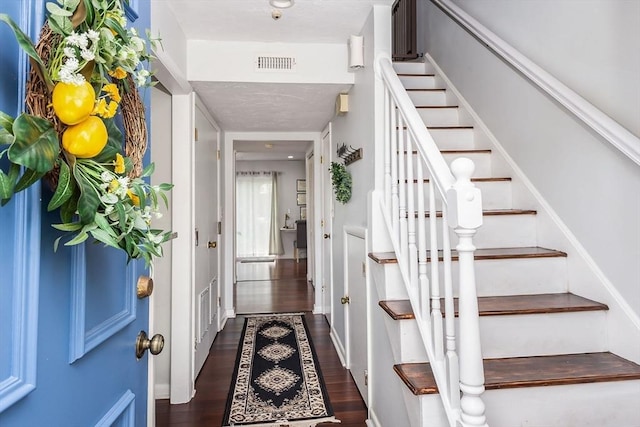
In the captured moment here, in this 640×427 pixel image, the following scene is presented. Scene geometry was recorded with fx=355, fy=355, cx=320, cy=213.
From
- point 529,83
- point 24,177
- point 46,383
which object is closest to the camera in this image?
point 24,177

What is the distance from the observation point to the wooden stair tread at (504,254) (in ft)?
5.35

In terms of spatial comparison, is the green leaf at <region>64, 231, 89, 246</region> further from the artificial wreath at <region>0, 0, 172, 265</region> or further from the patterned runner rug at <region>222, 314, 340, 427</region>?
the patterned runner rug at <region>222, 314, 340, 427</region>

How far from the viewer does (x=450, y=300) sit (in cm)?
105

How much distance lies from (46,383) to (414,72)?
3398 millimetres

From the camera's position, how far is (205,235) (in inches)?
114

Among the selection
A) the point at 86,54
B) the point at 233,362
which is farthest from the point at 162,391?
the point at 86,54

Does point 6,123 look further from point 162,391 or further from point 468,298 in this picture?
point 162,391

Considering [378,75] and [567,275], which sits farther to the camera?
[378,75]

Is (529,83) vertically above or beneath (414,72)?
beneath

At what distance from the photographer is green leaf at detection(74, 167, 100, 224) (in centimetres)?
57

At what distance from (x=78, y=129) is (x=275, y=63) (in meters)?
2.08

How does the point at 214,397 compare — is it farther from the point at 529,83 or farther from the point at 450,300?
the point at 529,83

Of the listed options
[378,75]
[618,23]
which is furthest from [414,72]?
[618,23]

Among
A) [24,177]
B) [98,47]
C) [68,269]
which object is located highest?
[98,47]
